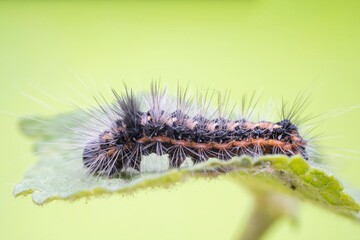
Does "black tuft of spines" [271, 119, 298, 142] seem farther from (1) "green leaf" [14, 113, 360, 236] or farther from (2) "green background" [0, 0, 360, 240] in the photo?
(2) "green background" [0, 0, 360, 240]

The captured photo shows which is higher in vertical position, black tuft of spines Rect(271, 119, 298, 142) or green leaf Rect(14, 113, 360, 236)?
black tuft of spines Rect(271, 119, 298, 142)

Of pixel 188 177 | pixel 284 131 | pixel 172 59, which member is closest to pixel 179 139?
pixel 284 131

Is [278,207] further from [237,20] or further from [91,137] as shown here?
[237,20]

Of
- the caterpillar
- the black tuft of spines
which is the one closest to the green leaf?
the caterpillar

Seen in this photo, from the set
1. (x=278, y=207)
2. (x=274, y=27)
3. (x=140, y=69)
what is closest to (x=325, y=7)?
(x=274, y=27)

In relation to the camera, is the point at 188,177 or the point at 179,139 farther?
the point at 179,139

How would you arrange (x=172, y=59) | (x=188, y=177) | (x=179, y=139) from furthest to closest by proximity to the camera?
(x=172, y=59) < (x=179, y=139) < (x=188, y=177)

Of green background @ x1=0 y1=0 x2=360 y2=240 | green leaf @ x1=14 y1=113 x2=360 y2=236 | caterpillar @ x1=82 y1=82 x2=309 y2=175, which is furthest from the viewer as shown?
green background @ x1=0 y1=0 x2=360 y2=240

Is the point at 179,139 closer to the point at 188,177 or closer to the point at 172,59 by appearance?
the point at 188,177

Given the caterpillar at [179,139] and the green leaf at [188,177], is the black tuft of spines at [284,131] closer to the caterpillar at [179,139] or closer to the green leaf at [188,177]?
the caterpillar at [179,139]
